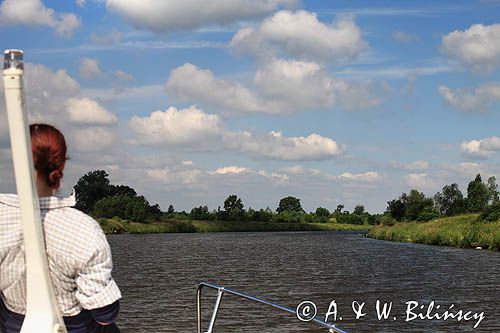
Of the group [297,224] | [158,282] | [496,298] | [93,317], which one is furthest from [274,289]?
[297,224]

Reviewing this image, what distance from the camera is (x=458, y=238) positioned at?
67812 mm

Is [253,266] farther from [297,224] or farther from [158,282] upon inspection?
A: [297,224]

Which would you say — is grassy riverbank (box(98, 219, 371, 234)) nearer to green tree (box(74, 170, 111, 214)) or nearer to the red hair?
green tree (box(74, 170, 111, 214))

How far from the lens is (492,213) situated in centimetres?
6500

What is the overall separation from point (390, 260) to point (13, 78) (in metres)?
49.1

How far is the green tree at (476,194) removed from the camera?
10226 cm

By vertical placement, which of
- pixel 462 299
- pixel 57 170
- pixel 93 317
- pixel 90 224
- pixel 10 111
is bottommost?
pixel 462 299

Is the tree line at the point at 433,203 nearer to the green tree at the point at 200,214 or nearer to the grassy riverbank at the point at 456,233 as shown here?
the grassy riverbank at the point at 456,233

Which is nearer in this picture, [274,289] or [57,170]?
[57,170]

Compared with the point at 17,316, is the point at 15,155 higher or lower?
higher

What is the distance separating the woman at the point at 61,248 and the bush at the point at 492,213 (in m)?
65.0

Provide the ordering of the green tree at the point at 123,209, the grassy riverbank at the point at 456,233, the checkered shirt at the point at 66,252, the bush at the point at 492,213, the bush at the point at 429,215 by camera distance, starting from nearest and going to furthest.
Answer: the checkered shirt at the point at 66,252
the grassy riverbank at the point at 456,233
the bush at the point at 492,213
the bush at the point at 429,215
the green tree at the point at 123,209

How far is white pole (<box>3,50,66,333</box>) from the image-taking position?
3.19m

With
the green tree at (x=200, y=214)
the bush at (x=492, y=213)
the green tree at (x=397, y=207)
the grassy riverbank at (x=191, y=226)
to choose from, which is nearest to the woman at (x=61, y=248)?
the bush at (x=492, y=213)
